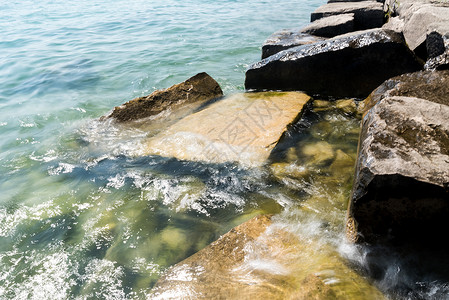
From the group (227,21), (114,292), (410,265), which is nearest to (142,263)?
(114,292)

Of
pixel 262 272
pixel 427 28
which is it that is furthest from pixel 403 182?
pixel 427 28

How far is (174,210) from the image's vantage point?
3098 millimetres

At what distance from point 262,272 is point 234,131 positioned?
7.29 feet

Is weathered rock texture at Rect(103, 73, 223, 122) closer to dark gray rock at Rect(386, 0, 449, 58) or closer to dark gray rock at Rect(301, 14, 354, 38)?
dark gray rock at Rect(386, 0, 449, 58)

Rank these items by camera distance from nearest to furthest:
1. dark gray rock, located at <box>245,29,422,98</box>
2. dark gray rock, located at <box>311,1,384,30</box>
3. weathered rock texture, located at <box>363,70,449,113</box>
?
weathered rock texture, located at <box>363,70,449,113</box> → dark gray rock, located at <box>245,29,422,98</box> → dark gray rock, located at <box>311,1,384,30</box>

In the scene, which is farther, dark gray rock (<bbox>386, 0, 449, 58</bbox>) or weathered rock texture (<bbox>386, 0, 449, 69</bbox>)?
dark gray rock (<bbox>386, 0, 449, 58</bbox>)

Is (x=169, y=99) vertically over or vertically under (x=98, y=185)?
over

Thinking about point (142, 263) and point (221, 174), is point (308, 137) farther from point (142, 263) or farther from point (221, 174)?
point (142, 263)

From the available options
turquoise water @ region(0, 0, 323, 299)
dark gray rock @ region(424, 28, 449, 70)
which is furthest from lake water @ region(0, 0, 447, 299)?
dark gray rock @ region(424, 28, 449, 70)

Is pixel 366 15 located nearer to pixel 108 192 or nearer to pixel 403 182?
pixel 403 182

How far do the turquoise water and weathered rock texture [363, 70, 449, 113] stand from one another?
1671 mm

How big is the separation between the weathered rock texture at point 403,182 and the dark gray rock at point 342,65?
2.40 metres

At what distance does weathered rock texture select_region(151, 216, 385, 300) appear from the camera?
198 centimetres

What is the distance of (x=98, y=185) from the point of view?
3.68 m
